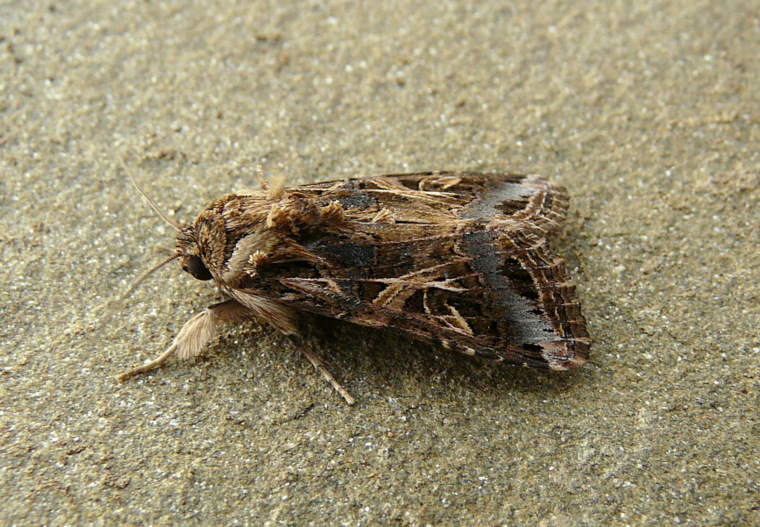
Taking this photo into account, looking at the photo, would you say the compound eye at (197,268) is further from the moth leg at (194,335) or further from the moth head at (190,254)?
the moth leg at (194,335)

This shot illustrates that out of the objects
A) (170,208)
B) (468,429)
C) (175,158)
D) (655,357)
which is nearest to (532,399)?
(468,429)

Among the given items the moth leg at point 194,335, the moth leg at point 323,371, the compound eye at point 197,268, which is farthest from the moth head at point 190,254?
the moth leg at point 323,371

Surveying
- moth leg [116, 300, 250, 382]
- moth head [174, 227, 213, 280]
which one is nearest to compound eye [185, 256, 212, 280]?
moth head [174, 227, 213, 280]

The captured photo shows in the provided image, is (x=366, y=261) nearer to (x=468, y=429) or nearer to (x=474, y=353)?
(x=474, y=353)

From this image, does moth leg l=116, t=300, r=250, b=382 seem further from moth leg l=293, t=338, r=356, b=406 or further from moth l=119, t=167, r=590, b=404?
moth leg l=293, t=338, r=356, b=406

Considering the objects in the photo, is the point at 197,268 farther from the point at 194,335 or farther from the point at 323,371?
the point at 323,371
